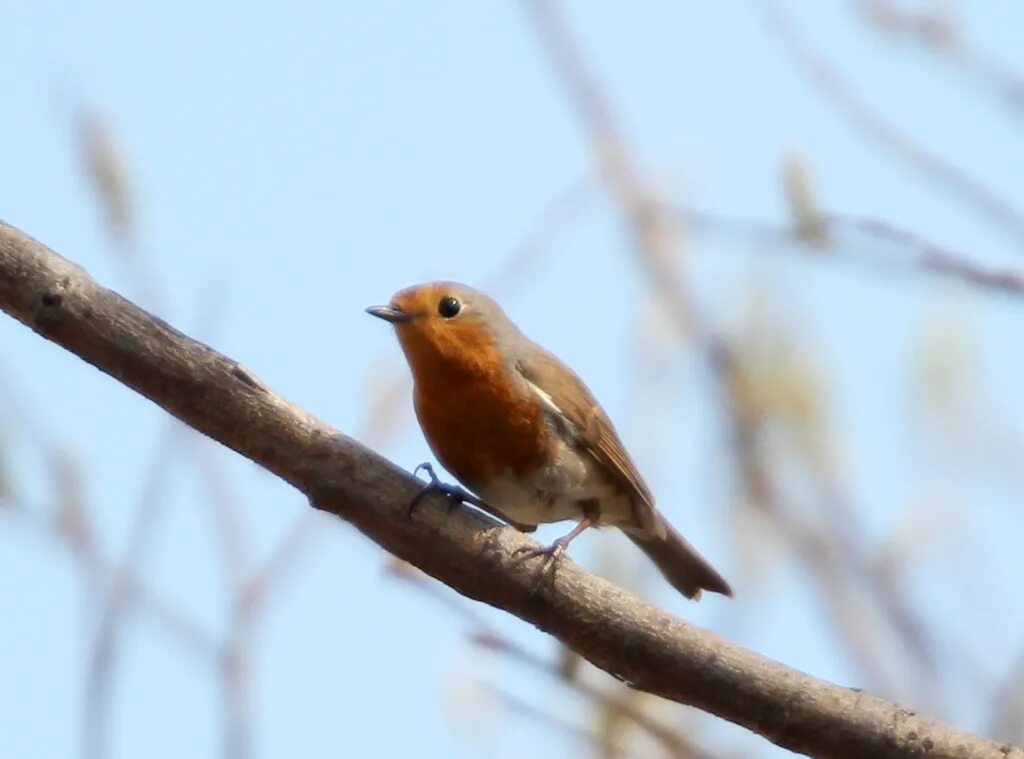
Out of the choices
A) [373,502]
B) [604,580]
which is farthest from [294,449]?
[604,580]

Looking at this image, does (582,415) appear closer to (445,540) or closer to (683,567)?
(683,567)

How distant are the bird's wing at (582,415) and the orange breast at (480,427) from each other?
143 millimetres

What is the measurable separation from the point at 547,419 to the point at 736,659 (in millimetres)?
1730

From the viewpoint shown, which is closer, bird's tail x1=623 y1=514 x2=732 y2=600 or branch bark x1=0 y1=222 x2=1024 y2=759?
branch bark x1=0 y1=222 x2=1024 y2=759

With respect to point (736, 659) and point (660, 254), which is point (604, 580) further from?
point (660, 254)

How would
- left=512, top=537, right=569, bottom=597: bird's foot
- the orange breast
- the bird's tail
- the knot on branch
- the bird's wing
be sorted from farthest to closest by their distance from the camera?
1. the bird's tail
2. the bird's wing
3. the orange breast
4. left=512, top=537, right=569, bottom=597: bird's foot
5. the knot on branch

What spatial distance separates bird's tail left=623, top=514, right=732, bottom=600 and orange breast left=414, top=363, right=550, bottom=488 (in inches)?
38.8

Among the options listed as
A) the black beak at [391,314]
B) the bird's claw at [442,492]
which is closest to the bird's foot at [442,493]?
the bird's claw at [442,492]

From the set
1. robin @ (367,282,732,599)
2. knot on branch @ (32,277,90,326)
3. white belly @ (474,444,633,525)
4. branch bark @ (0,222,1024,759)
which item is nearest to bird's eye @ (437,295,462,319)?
robin @ (367,282,732,599)

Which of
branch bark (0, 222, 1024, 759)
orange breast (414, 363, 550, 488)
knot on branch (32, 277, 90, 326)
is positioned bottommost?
knot on branch (32, 277, 90, 326)

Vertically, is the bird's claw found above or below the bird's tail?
below

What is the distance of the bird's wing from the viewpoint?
16.7ft

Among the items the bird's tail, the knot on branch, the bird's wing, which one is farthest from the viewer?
the bird's tail

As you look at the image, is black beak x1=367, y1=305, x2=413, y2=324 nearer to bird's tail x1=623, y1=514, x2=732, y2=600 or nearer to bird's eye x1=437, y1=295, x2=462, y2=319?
bird's eye x1=437, y1=295, x2=462, y2=319
